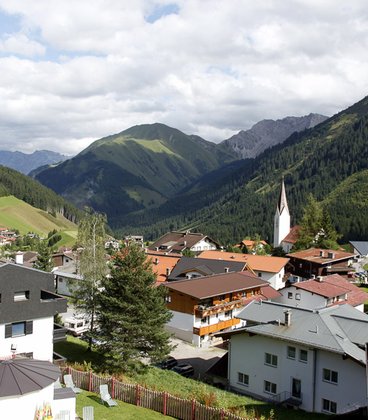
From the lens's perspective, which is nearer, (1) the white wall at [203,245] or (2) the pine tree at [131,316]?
(2) the pine tree at [131,316]

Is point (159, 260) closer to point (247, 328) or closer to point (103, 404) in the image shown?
point (247, 328)

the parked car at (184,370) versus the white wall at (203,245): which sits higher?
the white wall at (203,245)

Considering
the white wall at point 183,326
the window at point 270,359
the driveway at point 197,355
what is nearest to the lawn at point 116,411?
the window at point 270,359

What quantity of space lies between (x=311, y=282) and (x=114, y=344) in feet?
114

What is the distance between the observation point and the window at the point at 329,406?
32.6 meters

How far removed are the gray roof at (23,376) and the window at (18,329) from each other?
28.3 feet

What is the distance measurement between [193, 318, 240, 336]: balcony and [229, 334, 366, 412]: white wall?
1399cm

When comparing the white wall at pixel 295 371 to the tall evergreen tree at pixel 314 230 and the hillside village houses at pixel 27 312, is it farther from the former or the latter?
the tall evergreen tree at pixel 314 230

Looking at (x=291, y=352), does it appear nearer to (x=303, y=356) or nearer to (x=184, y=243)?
(x=303, y=356)

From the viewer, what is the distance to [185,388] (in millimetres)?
34750

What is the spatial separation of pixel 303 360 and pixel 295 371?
109cm

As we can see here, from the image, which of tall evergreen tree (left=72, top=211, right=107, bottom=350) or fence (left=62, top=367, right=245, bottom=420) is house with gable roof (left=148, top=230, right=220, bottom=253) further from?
fence (left=62, top=367, right=245, bottom=420)

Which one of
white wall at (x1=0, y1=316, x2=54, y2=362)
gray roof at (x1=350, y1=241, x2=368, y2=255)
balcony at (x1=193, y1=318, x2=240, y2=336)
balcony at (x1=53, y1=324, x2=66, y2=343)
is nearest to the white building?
balcony at (x1=53, y1=324, x2=66, y2=343)

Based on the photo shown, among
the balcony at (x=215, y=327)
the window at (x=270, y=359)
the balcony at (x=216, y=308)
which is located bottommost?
the balcony at (x=215, y=327)
